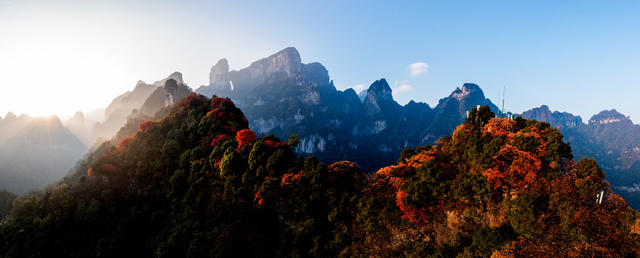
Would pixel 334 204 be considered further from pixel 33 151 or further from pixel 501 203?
pixel 33 151

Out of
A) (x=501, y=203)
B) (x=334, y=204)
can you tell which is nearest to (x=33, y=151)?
(x=334, y=204)

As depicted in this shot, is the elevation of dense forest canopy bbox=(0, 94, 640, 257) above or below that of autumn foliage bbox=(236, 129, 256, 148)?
below

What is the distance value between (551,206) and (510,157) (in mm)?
4301

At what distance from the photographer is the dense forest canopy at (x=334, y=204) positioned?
50.8 ft

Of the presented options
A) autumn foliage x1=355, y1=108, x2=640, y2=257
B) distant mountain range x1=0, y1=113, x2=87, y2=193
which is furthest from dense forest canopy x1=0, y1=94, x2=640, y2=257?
distant mountain range x1=0, y1=113, x2=87, y2=193

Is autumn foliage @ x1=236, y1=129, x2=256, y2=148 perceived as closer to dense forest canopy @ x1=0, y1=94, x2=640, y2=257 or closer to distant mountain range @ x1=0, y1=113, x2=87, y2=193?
dense forest canopy @ x1=0, y1=94, x2=640, y2=257

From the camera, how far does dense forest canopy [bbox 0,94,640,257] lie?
50.8ft

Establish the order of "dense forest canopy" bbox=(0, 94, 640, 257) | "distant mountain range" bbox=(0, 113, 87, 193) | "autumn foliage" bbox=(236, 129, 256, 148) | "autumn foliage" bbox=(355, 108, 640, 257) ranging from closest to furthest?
"autumn foliage" bbox=(355, 108, 640, 257), "dense forest canopy" bbox=(0, 94, 640, 257), "autumn foliage" bbox=(236, 129, 256, 148), "distant mountain range" bbox=(0, 113, 87, 193)

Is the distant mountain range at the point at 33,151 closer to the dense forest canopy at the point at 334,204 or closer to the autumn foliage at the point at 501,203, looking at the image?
the dense forest canopy at the point at 334,204

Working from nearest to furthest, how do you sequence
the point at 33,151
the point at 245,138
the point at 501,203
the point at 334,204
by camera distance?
1. the point at 501,203
2. the point at 334,204
3. the point at 245,138
4. the point at 33,151

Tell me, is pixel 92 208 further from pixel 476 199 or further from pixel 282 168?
pixel 476 199

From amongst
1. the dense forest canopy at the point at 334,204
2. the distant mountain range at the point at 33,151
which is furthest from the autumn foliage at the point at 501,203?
the distant mountain range at the point at 33,151

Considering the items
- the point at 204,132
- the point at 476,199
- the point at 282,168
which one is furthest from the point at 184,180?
the point at 476,199

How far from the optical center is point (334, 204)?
21.8 m
